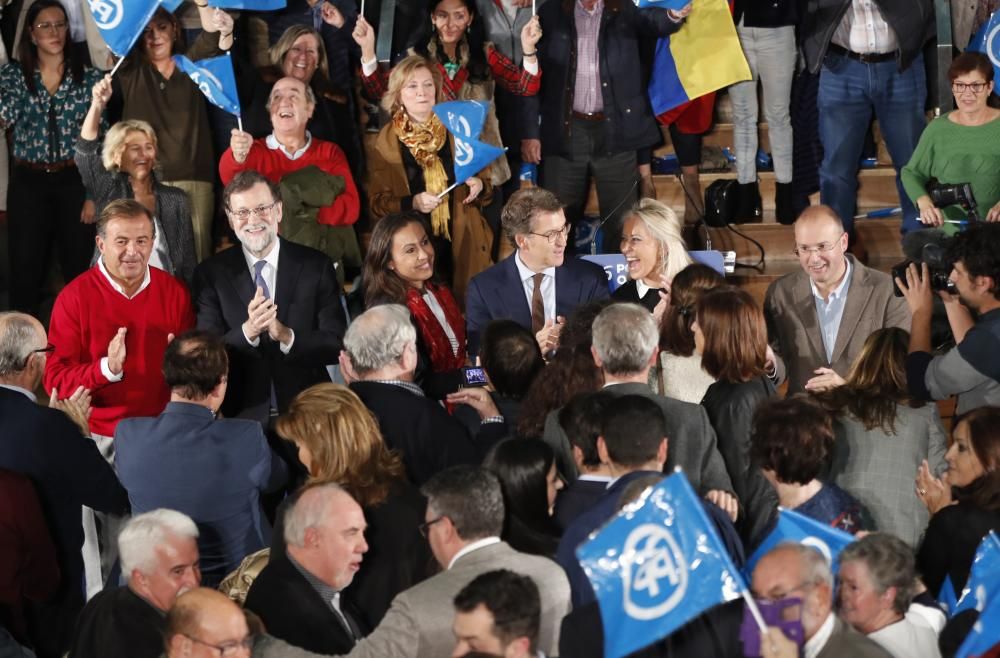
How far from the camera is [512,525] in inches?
193

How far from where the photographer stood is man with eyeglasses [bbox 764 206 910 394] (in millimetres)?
6832

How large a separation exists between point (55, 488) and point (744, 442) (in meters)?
2.38

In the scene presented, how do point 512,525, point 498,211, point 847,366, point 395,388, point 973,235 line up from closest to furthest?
1. point 512,525
2. point 395,388
3. point 973,235
4. point 847,366
5. point 498,211

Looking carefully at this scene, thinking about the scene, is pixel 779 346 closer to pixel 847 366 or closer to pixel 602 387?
pixel 847 366

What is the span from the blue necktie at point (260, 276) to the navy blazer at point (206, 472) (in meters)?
1.49

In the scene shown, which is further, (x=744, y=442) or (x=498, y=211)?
(x=498, y=211)

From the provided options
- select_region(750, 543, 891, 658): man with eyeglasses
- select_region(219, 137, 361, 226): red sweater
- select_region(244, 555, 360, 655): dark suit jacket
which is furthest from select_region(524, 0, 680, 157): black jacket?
select_region(750, 543, 891, 658): man with eyeglasses

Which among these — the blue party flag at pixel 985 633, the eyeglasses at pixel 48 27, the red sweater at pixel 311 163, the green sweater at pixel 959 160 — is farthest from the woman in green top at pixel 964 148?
the eyeglasses at pixel 48 27

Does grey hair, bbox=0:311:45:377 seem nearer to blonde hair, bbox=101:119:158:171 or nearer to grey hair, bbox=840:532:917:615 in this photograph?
blonde hair, bbox=101:119:158:171

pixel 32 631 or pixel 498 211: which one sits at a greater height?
pixel 498 211

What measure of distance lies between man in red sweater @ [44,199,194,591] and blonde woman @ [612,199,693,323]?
1967mm

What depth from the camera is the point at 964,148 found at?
826 cm

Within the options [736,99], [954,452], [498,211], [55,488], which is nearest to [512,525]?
[954,452]

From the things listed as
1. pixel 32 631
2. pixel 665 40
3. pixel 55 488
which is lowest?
pixel 32 631
